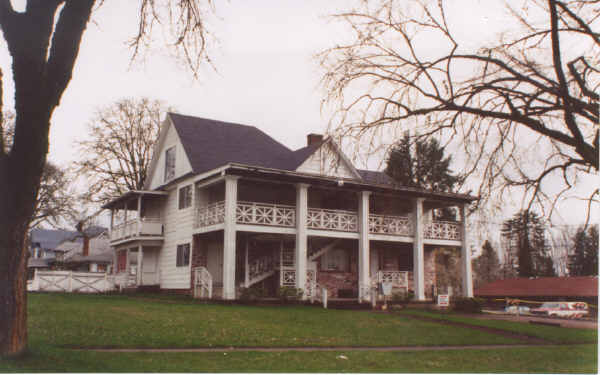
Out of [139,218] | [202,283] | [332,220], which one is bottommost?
[202,283]

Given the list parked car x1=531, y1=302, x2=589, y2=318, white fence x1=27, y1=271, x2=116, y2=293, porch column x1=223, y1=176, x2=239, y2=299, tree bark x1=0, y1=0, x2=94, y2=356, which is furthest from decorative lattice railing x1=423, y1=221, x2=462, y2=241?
tree bark x1=0, y1=0, x2=94, y2=356

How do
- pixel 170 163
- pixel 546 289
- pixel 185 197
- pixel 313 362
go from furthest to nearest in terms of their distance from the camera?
1. pixel 546 289
2. pixel 170 163
3. pixel 185 197
4. pixel 313 362

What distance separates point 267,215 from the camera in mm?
19078

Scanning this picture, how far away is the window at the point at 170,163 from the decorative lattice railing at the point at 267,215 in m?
4.66

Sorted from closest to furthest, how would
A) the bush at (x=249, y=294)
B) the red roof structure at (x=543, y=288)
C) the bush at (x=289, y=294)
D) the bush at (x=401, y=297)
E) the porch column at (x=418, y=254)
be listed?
the bush at (x=249, y=294) → the bush at (x=289, y=294) → the bush at (x=401, y=297) → the porch column at (x=418, y=254) → the red roof structure at (x=543, y=288)

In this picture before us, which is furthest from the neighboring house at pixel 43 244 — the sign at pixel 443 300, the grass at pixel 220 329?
the grass at pixel 220 329

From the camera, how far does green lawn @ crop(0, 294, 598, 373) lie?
6.71 metres

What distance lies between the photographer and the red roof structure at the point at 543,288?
3073 centimetres

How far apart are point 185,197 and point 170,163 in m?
2.71

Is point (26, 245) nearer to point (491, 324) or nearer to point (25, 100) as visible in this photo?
point (25, 100)

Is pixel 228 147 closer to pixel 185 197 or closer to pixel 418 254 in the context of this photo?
pixel 185 197

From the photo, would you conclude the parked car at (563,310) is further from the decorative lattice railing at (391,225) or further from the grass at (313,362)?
the grass at (313,362)

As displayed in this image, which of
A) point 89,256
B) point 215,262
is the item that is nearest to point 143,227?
point 215,262

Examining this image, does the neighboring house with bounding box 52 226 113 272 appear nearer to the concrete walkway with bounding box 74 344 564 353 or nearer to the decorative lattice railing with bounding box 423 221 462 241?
the decorative lattice railing with bounding box 423 221 462 241
